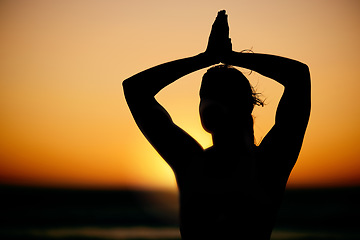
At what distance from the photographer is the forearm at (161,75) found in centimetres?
208

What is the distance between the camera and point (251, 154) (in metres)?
1.78

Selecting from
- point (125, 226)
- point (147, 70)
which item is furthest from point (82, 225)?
point (147, 70)

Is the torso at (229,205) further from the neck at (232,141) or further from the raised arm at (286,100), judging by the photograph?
the raised arm at (286,100)

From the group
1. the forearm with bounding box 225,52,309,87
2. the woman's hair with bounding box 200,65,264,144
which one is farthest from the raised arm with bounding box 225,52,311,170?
the woman's hair with bounding box 200,65,264,144

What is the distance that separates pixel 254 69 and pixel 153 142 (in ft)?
2.13

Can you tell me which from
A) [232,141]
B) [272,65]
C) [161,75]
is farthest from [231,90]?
[161,75]

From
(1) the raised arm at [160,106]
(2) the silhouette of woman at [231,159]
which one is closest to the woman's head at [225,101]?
(2) the silhouette of woman at [231,159]

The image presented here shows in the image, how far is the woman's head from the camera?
5.84 ft

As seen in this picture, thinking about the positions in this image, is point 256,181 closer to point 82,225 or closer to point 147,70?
point 147,70

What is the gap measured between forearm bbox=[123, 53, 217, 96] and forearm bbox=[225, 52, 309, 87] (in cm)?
14

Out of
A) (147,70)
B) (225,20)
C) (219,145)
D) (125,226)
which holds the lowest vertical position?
(125,226)

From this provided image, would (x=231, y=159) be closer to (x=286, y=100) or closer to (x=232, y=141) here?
(x=232, y=141)

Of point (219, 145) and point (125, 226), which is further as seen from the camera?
point (125, 226)

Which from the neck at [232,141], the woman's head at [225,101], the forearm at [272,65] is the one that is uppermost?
the forearm at [272,65]
